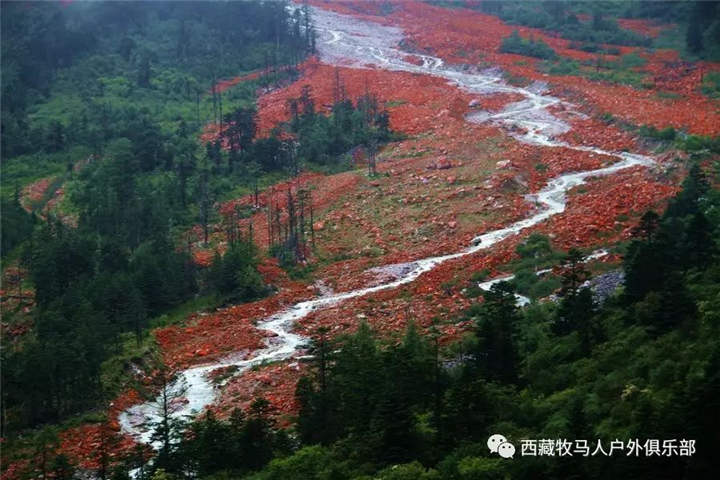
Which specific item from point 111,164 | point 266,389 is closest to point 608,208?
point 266,389

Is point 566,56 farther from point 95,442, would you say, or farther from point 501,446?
point 501,446

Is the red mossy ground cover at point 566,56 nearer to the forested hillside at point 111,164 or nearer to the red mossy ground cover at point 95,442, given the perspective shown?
the forested hillside at point 111,164

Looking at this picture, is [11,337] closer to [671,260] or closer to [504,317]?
[504,317]

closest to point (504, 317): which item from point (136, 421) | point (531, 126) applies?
point (136, 421)

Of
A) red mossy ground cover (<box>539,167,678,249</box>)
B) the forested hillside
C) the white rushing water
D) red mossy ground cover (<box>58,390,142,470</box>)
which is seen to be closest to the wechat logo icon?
red mossy ground cover (<box>58,390,142,470</box>)

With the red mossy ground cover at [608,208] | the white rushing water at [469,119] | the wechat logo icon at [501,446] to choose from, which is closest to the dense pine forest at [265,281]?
the wechat logo icon at [501,446]

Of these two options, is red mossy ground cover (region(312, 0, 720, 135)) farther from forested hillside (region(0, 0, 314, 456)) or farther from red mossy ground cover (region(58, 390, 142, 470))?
red mossy ground cover (region(58, 390, 142, 470))
